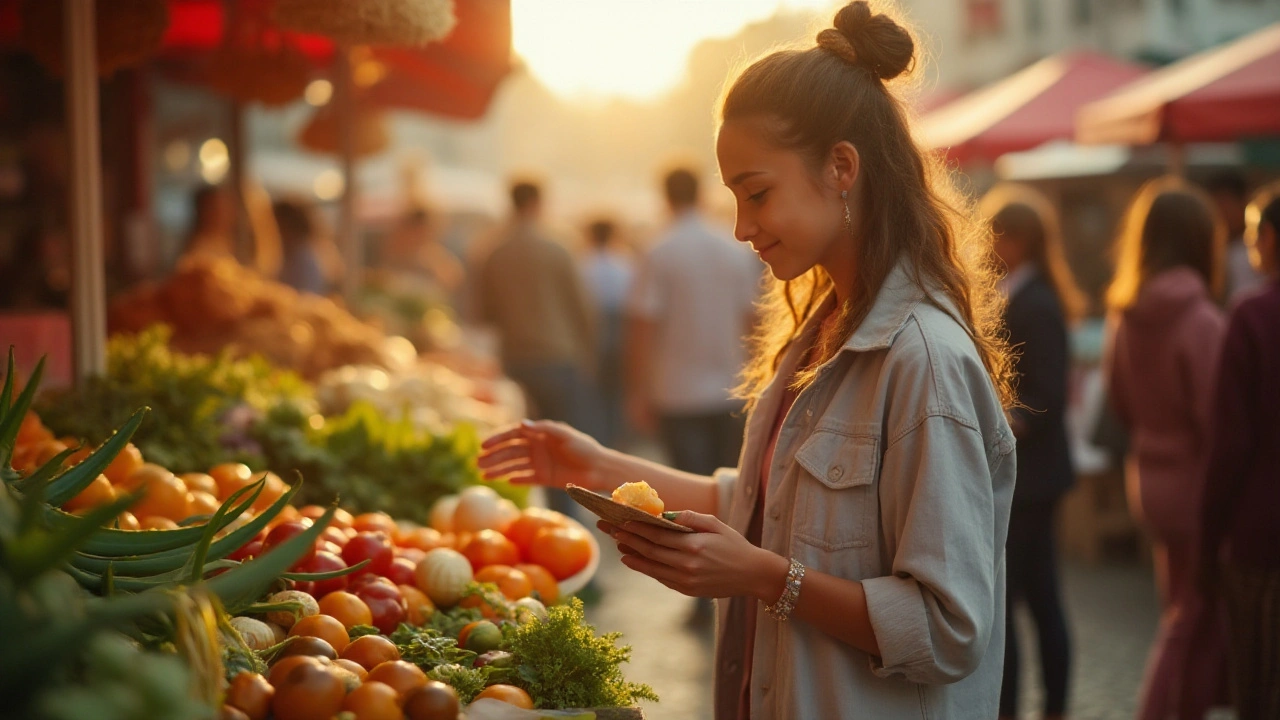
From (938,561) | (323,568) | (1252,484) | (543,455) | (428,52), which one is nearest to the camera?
(938,561)

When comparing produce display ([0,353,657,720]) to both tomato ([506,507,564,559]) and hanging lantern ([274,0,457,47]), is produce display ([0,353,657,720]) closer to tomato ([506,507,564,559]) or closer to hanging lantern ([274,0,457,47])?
tomato ([506,507,564,559])

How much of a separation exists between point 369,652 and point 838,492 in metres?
0.85

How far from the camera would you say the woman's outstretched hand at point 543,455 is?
Answer: 2.77m

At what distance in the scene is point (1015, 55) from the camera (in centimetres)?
2528

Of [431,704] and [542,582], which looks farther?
[542,582]

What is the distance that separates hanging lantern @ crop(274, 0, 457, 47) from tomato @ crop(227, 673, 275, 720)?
1899 mm

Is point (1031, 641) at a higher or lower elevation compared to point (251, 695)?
lower

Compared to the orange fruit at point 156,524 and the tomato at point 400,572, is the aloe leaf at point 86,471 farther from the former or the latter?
the tomato at point 400,572

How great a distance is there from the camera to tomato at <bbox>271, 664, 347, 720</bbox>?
5.65 ft

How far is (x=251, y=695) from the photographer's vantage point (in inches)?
68.1

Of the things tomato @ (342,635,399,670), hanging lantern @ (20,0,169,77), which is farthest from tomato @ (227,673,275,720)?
hanging lantern @ (20,0,169,77)

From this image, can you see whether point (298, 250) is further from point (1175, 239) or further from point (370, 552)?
point (370, 552)

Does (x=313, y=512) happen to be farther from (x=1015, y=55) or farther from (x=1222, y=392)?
(x=1015, y=55)

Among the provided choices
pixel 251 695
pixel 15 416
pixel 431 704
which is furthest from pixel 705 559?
pixel 15 416
